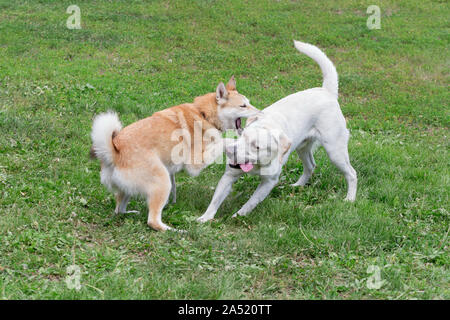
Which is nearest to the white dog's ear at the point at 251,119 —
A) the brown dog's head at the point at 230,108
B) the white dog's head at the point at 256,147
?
the brown dog's head at the point at 230,108

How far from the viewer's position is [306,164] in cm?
639

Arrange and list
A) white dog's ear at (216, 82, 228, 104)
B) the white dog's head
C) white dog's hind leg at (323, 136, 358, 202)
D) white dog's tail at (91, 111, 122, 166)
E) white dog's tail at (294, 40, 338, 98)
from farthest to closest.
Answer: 1. white dog's tail at (294, 40, 338, 98)
2. white dog's hind leg at (323, 136, 358, 202)
3. white dog's ear at (216, 82, 228, 104)
4. the white dog's head
5. white dog's tail at (91, 111, 122, 166)

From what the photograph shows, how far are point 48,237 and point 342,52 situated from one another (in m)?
10.2

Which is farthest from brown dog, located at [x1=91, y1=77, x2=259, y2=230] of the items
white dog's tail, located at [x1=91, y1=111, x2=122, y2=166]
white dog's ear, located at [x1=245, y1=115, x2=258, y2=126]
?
white dog's ear, located at [x1=245, y1=115, x2=258, y2=126]

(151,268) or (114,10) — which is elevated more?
(114,10)

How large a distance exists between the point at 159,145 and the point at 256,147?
102cm

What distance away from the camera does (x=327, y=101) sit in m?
5.89

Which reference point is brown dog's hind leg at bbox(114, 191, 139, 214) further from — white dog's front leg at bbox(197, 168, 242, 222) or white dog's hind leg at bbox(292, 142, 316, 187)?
white dog's hind leg at bbox(292, 142, 316, 187)

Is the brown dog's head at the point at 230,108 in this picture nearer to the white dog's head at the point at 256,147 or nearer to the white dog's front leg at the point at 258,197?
the white dog's head at the point at 256,147

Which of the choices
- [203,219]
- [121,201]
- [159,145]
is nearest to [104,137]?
[159,145]

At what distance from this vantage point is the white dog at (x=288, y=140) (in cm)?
511

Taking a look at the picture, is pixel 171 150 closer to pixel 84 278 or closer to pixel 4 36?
pixel 84 278

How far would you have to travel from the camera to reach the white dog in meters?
5.11

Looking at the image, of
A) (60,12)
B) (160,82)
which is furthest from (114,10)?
(160,82)
